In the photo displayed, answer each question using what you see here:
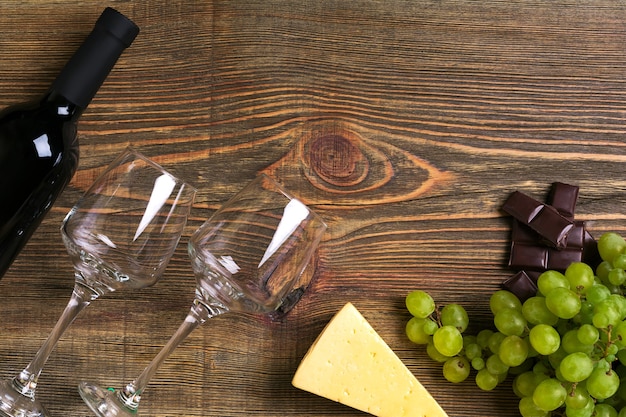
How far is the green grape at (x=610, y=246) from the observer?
3.69 feet

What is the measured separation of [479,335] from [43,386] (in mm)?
741

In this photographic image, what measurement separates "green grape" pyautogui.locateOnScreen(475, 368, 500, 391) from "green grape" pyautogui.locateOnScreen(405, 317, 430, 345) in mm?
101

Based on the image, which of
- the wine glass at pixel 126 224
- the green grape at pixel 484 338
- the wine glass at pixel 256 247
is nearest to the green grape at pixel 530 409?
the green grape at pixel 484 338

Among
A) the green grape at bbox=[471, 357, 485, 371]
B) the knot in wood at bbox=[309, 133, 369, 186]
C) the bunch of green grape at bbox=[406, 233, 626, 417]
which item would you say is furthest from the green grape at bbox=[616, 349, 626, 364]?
the knot in wood at bbox=[309, 133, 369, 186]

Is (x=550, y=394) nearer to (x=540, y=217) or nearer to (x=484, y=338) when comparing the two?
(x=484, y=338)

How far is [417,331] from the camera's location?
1153mm

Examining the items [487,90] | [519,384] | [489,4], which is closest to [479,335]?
[519,384]

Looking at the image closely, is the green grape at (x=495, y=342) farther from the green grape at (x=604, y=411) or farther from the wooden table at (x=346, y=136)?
the green grape at (x=604, y=411)

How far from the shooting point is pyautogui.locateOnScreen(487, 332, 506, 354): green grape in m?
1.12

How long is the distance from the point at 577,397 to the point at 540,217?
0.30 m

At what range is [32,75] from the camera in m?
1.20

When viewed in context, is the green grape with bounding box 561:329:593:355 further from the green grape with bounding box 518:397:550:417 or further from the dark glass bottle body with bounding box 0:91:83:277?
the dark glass bottle body with bounding box 0:91:83:277

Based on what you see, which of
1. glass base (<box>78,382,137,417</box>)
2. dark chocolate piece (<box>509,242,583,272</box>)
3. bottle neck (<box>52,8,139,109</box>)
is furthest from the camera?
dark chocolate piece (<box>509,242,583,272</box>)

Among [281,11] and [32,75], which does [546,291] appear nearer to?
[281,11]
